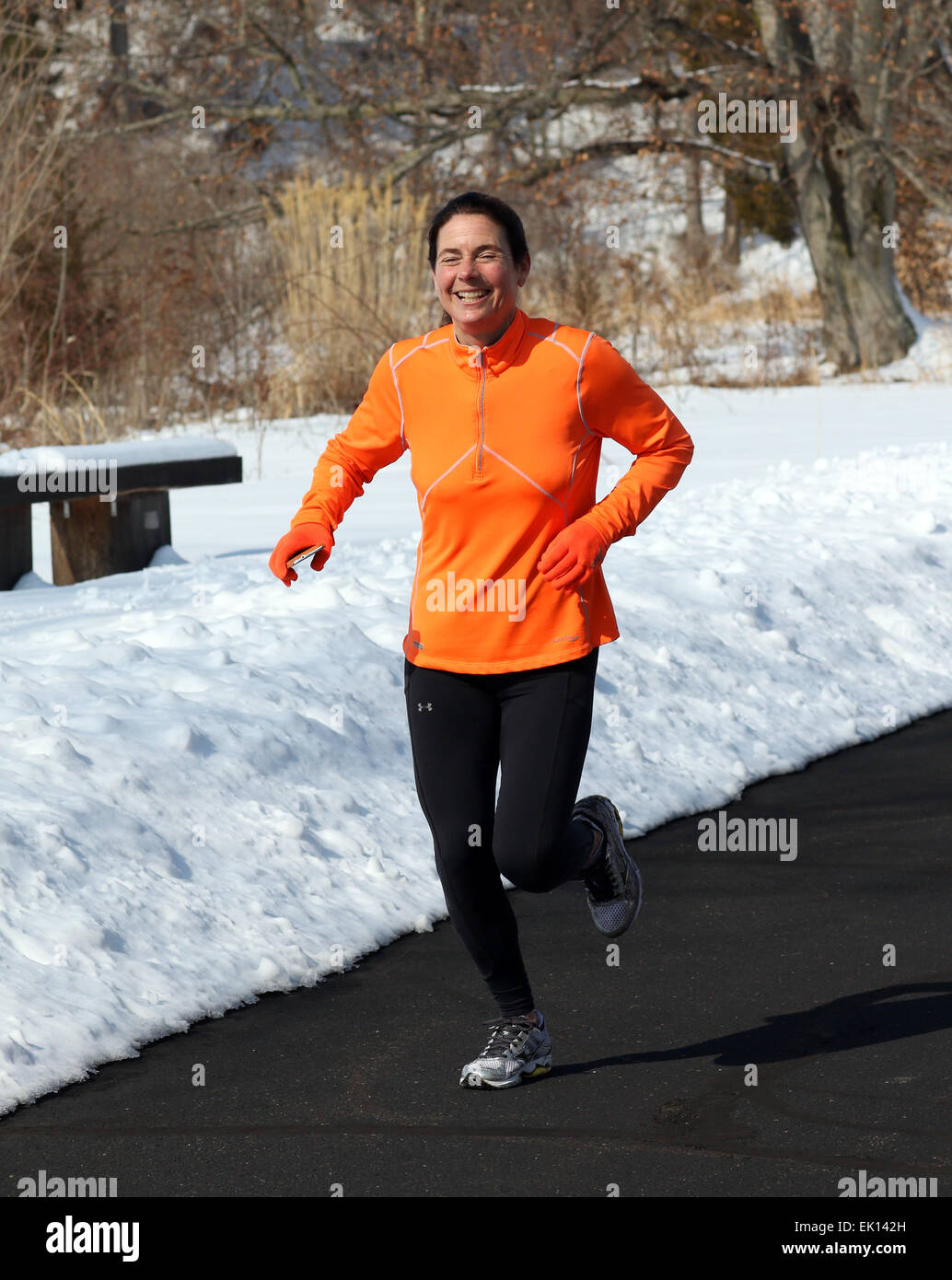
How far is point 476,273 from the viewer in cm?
403

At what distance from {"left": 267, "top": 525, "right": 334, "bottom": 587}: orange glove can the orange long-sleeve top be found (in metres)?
0.05

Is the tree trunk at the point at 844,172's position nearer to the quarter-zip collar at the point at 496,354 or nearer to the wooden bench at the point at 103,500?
the wooden bench at the point at 103,500

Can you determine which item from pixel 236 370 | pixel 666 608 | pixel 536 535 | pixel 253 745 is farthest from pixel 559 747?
pixel 236 370

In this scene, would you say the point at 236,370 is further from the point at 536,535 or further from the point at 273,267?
the point at 536,535

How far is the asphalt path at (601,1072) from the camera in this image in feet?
12.4

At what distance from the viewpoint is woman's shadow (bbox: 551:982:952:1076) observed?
4.45 metres

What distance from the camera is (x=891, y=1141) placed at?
152 inches

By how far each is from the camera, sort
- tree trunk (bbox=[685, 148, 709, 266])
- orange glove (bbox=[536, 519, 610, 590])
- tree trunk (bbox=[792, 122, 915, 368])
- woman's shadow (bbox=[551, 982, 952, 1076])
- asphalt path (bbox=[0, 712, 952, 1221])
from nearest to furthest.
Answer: asphalt path (bbox=[0, 712, 952, 1221]), orange glove (bbox=[536, 519, 610, 590]), woman's shadow (bbox=[551, 982, 952, 1076]), tree trunk (bbox=[792, 122, 915, 368]), tree trunk (bbox=[685, 148, 709, 266])

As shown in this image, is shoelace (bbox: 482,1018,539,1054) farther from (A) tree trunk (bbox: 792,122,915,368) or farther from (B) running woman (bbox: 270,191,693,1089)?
(A) tree trunk (bbox: 792,122,915,368)

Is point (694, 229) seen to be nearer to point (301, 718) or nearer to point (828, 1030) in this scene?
point (301, 718)

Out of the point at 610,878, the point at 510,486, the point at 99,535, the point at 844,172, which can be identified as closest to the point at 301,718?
the point at 610,878

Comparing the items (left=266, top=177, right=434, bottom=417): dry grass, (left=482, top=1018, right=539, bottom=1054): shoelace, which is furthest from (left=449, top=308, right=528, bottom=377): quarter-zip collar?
(left=266, top=177, right=434, bottom=417): dry grass

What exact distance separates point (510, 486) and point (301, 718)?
8.80 feet

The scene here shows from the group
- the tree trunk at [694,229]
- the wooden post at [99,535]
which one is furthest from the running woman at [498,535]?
the tree trunk at [694,229]
